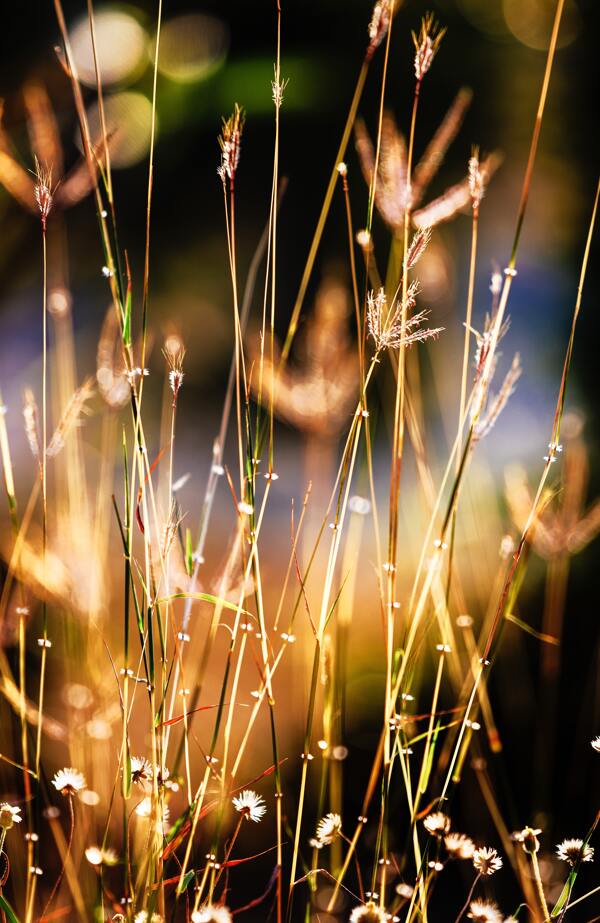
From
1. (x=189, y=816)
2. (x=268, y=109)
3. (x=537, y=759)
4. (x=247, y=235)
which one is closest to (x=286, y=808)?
(x=537, y=759)

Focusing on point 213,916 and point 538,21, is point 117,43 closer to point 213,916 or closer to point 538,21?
point 538,21

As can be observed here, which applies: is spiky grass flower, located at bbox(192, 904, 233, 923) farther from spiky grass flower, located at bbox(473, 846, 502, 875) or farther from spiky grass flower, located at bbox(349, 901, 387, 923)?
spiky grass flower, located at bbox(473, 846, 502, 875)

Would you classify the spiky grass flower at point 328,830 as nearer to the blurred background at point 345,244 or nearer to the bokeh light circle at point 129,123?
the blurred background at point 345,244

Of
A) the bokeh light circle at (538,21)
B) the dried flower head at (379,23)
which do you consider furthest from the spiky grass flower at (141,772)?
the bokeh light circle at (538,21)

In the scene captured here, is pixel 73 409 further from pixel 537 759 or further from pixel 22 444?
pixel 537 759

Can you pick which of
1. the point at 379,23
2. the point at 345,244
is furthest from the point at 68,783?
the point at 345,244
